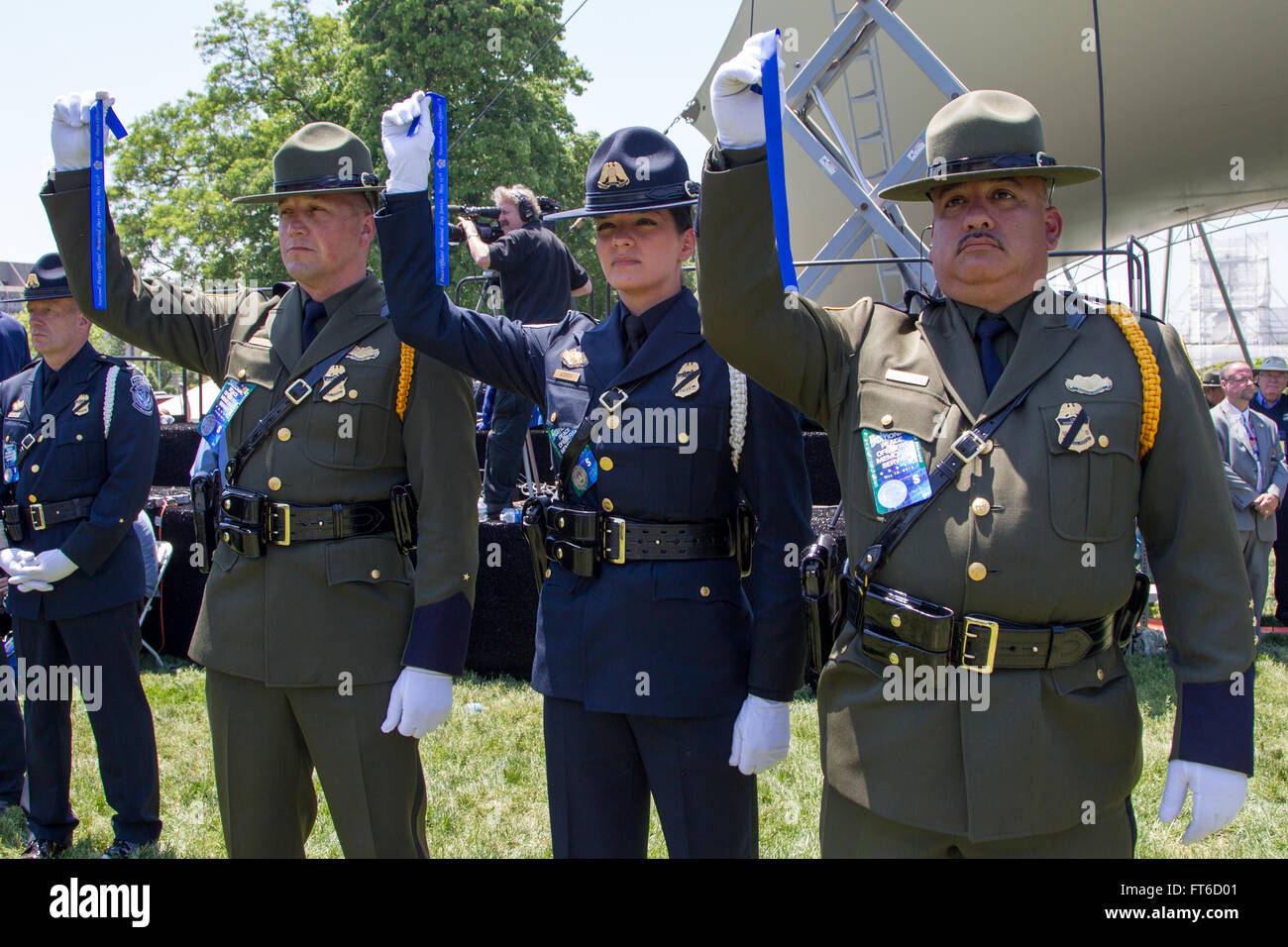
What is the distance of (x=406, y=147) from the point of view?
238 centimetres

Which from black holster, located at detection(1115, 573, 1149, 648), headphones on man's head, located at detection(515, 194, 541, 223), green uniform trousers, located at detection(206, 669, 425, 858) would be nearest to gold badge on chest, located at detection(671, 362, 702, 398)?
black holster, located at detection(1115, 573, 1149, 648)

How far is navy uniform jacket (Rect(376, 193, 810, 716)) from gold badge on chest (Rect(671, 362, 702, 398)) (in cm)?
1

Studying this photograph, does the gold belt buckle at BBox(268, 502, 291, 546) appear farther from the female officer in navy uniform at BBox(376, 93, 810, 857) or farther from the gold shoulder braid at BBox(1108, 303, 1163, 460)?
the gold shoulder braid at BBox(1108, 303, 1163, 460)

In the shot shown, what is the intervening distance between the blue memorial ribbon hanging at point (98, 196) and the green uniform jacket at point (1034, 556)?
5.51ft

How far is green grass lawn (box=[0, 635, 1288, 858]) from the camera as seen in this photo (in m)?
3.92

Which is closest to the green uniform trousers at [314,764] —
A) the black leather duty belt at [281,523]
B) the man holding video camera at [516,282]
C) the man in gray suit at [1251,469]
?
the black leather duty belt at [281,523]

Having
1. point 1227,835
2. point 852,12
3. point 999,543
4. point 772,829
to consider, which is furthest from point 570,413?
point 852,12

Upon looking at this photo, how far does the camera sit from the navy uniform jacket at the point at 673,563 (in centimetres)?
231

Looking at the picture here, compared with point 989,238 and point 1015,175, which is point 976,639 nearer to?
point 989,238

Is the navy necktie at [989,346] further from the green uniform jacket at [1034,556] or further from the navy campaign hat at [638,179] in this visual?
the navy campaign hat at [638,179]

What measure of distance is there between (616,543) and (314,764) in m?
1.07

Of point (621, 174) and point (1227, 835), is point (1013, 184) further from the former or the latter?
point (1227, 835)

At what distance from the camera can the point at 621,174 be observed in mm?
2369

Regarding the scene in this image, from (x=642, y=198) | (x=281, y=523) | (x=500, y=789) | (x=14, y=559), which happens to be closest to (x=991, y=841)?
(x=642, y=198)
